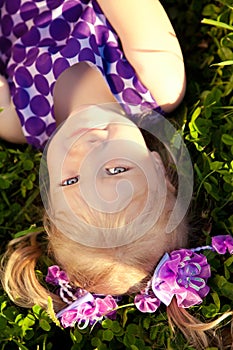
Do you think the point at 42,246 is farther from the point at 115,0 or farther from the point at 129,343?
the point at 115,0

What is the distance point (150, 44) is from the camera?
2141 mm

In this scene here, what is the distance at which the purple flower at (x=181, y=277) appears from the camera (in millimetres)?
1886

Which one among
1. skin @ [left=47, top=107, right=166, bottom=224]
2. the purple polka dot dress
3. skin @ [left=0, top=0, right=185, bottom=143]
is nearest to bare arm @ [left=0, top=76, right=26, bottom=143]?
the purple polka dot dress

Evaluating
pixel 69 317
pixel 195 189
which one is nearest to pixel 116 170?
pixel 195 189

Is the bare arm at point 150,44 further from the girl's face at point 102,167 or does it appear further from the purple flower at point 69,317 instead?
the purple flower at point 69,317

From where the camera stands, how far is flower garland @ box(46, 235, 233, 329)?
74.4 inches

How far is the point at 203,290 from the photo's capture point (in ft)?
6.37

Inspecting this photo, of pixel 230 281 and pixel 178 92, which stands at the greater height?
pixel 178 92

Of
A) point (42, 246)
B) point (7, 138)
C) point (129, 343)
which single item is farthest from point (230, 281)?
point (7, 138)

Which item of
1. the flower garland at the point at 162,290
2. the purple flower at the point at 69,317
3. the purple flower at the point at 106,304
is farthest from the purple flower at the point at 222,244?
the purple flower at the point at 69,317

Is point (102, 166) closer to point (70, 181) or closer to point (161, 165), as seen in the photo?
point (70, 181)

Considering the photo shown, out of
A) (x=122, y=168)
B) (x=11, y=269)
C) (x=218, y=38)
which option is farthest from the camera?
(x=218, y=38)

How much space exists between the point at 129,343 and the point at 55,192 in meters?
0.49

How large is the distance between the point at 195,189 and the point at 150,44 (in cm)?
47
